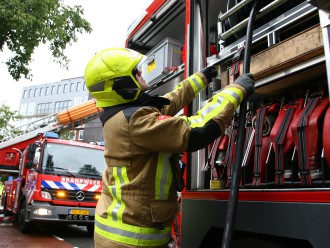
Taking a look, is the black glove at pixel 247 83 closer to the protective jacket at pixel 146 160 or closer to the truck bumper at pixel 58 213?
the protective jacket at pixel 146 160

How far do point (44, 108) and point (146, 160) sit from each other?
54.7 m

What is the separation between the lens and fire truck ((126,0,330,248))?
1.49 metres

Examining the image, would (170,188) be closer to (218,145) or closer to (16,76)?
(218,145)

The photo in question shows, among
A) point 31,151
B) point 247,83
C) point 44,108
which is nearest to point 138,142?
point 247,83

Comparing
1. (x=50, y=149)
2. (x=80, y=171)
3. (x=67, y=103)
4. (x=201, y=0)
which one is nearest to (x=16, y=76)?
(x=50, y=149)

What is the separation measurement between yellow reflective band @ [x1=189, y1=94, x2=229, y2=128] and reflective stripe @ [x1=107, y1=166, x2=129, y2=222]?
49cm

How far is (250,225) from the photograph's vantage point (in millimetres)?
1649

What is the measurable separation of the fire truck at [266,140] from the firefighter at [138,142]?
198 millimetres

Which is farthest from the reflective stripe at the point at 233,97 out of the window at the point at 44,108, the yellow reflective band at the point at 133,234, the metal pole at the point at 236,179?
the window at the point at 44,108

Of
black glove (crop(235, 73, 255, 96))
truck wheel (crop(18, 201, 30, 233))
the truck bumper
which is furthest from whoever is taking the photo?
truck wheel (crop(18, 201, 30, 233))

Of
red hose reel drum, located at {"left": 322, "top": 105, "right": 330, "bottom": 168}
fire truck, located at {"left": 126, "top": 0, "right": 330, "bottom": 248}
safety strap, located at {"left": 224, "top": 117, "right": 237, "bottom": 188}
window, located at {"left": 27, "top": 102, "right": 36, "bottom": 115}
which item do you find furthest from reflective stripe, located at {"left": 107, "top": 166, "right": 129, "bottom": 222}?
window, located at {"left": 27, "top": 102, "right": 36, "bottom": 115}

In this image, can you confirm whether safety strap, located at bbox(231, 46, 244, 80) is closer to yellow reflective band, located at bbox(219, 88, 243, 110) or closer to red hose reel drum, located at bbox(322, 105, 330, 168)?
yellow reflective band, located at bbox(219, 88, 243, 110)

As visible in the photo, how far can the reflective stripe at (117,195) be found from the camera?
1.79 metres

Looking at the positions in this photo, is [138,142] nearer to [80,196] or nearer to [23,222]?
[80,196]
